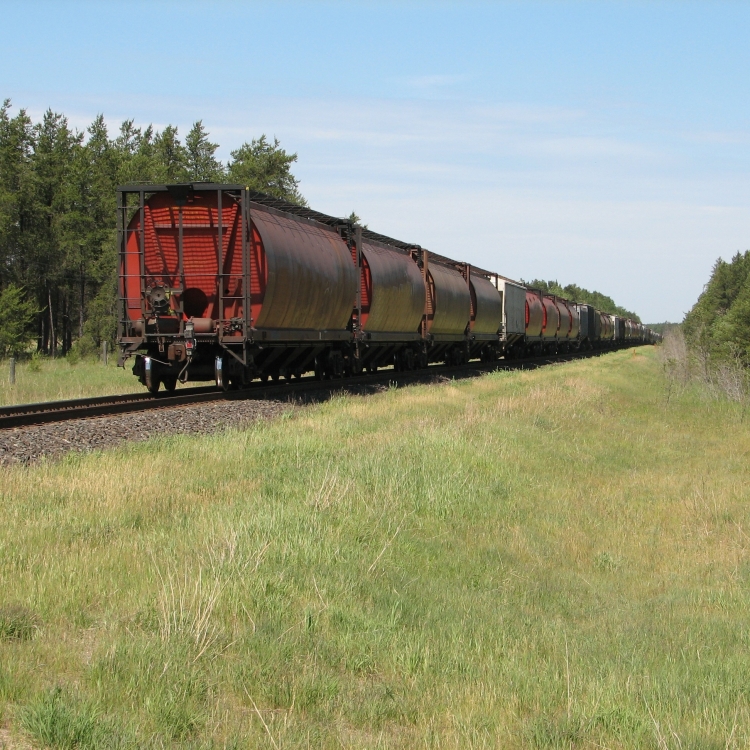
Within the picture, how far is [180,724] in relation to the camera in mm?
4012

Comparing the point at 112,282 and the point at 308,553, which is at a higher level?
the point at 112,282

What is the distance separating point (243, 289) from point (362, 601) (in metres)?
11.6

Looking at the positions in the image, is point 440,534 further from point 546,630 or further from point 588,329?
point 588,329

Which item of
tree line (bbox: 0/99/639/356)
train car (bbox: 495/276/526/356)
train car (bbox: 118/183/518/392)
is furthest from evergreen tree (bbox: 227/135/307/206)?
train car (bbox: 118/183/518/392)

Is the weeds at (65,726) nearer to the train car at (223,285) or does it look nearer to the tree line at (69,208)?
the train car at (223,285)

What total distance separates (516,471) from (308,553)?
6.06 m

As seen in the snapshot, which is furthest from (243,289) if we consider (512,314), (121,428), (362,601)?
(512,314)

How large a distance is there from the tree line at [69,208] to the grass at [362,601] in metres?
46.8

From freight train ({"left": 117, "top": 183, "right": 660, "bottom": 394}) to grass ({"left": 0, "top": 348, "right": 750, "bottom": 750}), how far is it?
16.5 ft

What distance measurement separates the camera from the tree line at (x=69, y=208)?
61469mm

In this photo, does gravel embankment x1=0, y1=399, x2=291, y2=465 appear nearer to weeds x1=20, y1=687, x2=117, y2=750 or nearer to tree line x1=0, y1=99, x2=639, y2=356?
weeds x1=20, y1=687, x2=117, y2=750

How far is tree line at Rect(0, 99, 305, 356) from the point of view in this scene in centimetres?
6147

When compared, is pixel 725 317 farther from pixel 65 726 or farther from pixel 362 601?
pixel 65 726

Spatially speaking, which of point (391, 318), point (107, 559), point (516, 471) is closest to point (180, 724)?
point (107, 559)
